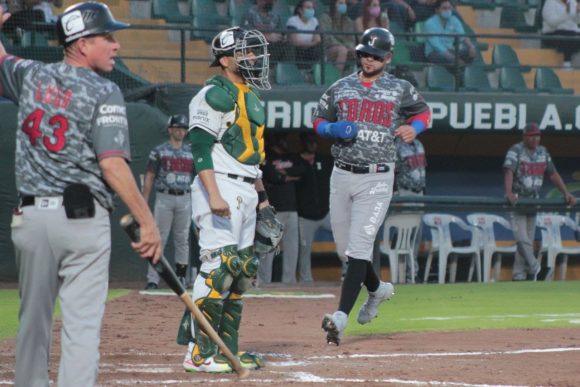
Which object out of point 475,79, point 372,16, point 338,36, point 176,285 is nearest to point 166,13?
point 338,36

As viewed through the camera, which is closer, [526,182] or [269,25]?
[269,25]

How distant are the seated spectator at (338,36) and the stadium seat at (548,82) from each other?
260cm

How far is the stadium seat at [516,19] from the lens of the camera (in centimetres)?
1682

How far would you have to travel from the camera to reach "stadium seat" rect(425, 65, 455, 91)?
49.1ft

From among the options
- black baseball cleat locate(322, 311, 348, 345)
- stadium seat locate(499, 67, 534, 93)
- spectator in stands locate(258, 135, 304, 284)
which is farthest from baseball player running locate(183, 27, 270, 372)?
stadium seat locate(499, 67, 534, 93)

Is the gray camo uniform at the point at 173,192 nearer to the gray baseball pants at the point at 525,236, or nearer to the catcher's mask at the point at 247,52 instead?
the gray baseball pants at the point at 525,236

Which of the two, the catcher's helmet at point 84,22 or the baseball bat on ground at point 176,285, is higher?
the catcher's helmet at point 84,22

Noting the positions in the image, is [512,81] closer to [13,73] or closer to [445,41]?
[445,41]

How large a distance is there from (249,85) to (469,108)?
321 inches

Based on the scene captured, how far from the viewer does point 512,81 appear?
1553cm

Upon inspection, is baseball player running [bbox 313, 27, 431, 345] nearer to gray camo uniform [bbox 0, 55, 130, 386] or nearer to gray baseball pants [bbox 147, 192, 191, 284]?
gray camo uniform [bbox 0, 55, 130, 386]

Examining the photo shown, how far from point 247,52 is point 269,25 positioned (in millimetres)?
8163

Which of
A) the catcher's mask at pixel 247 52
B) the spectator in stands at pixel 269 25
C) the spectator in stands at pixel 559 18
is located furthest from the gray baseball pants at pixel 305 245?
the catcher's mask at pixel 247 52

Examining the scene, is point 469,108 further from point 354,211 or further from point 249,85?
point 249,85
